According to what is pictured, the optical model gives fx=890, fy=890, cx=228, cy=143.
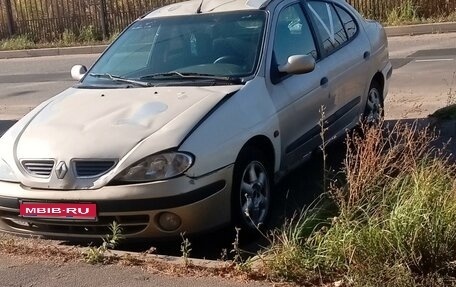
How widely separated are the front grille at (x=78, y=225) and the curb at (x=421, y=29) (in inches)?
589

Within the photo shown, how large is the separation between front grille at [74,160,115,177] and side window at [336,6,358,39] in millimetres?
3265

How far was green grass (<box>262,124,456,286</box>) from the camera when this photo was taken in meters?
4.52

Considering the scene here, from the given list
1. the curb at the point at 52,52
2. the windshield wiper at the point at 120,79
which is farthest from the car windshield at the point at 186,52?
the curb at the point at 52,52

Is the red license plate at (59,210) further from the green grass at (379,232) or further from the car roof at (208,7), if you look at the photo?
the car roof at (208,7)

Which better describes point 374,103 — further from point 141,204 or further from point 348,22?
point 141,204

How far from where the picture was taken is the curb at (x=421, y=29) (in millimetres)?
19234

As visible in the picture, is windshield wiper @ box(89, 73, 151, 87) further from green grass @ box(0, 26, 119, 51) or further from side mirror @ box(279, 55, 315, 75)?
green grass @ box(0, 26, 119, 51)

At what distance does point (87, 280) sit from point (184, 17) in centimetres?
278

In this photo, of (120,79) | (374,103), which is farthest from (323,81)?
(120,79)

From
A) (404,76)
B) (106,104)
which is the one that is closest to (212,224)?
(106,104)

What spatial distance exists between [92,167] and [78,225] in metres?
0.38

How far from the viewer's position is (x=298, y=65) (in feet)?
20.8

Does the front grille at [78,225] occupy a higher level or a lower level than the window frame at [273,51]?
lower

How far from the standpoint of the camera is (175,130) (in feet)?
17.9
